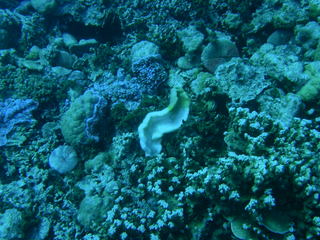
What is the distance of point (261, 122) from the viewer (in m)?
3.96

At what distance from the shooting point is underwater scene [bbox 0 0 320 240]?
3533mm

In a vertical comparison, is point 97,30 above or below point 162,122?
above

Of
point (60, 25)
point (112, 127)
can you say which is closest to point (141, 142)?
point (112, 127)

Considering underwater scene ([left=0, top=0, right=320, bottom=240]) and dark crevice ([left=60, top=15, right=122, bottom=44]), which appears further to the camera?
dark crevice ([left=60, top=15, right=122, bottom=44])

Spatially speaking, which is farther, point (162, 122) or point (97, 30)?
point (97, 30)

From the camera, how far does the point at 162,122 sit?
182 inches

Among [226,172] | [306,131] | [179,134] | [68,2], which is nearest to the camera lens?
[226,172]

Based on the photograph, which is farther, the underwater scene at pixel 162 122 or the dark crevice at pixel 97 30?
the dark crevice at pixel 97 30

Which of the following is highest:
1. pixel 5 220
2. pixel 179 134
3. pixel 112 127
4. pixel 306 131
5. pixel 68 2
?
pixel 68 2

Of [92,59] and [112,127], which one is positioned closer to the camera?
[112,127]

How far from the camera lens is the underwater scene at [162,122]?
353cm

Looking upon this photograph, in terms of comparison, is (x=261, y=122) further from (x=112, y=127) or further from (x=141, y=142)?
(x=112, y=127)

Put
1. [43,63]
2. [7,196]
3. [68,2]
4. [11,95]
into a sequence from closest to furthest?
[7,196], [11,95], [43,63], [68,2]

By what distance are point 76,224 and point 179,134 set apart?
97.9 inches
